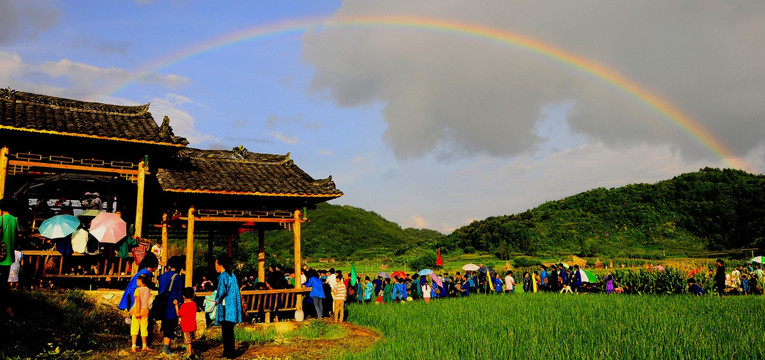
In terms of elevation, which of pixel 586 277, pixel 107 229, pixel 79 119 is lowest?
pixel 586 277

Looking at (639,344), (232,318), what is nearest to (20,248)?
(232,318)

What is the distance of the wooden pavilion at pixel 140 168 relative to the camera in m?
10.6

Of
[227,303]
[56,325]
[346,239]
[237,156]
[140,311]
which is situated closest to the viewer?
[227,303]

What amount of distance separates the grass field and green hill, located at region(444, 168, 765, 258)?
105 ft

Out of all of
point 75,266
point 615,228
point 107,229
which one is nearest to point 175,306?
point 107,229

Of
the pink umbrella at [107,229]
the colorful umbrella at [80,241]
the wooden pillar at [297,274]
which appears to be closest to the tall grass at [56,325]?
the colorful umbrella at [80,241]

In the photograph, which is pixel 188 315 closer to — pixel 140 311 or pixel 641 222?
pixel 140 311

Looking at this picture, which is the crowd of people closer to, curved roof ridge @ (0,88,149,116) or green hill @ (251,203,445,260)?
curved roof ridge @ (0,88,149,116)

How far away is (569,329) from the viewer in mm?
9742

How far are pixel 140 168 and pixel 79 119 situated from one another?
1.91 meters

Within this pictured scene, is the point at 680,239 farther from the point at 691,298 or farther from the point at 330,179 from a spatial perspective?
the point at 330,179

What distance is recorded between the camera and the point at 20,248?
35.0 feet

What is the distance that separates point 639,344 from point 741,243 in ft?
152

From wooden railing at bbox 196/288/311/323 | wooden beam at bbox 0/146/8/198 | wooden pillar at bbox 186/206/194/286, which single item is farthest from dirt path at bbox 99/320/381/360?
wooden beam at bbox 0/146/8/198
